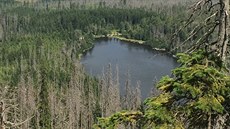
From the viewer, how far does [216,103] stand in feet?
33.6

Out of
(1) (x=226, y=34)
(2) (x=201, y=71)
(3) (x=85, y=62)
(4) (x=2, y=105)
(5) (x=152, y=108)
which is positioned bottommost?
(3) (x=85, y=62)

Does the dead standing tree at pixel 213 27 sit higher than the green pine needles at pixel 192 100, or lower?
higher

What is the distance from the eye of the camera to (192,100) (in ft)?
36.2

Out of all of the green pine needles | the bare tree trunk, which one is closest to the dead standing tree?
the bare tree trunk

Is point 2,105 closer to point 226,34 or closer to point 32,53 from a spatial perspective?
point 226,34

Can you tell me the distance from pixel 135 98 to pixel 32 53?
84910mm

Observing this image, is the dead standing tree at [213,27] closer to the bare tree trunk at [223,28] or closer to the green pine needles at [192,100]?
the bare tree trunk at [223,28]

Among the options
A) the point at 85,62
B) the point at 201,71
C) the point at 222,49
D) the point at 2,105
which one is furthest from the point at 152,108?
the point at 85,62

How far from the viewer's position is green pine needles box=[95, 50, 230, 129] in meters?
10.4

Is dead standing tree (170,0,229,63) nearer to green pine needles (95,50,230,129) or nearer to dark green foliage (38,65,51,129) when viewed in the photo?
green pine needles (95,50,230,129)

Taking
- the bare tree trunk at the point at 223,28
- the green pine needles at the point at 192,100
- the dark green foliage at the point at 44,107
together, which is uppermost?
the bare tree trunk at the point at 223,28

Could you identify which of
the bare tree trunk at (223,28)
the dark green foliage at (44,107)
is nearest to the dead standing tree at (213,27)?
the bare tree trunk at (223,28)

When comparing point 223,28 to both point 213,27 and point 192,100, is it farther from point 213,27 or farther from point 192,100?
point 192,100

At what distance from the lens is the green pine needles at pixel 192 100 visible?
34.3 feet
